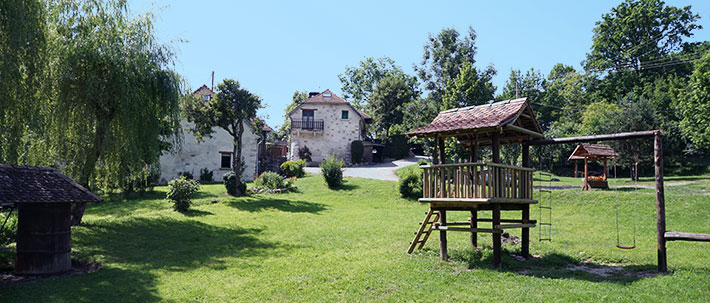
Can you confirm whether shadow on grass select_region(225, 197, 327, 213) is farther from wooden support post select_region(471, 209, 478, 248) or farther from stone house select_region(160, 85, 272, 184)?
stone house select_region(160, 85, 272, 184)

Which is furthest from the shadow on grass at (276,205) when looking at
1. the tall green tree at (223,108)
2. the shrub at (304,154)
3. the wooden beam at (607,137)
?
the shrub at (304,154)

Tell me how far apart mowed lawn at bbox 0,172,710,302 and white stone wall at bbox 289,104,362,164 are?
26624mm

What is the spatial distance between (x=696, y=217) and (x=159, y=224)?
62.0 ft

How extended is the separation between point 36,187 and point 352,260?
23.6 feet

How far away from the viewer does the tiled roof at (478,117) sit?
10.3m

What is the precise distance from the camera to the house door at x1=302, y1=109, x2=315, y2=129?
46.5 m

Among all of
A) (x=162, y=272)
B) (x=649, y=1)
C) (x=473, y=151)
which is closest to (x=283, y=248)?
(x=162, y=272)

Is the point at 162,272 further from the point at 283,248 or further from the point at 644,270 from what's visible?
the point at 644,270

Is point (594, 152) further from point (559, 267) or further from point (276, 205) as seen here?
A: point (276, 205)

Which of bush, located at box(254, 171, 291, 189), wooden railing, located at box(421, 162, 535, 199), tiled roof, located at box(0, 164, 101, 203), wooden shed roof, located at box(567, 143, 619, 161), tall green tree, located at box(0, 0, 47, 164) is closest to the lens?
tiled roof, located at box(0, 164, 101, 203)

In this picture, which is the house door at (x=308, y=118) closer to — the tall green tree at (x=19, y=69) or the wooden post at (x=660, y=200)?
the tall green tree at (x=19, y=69)

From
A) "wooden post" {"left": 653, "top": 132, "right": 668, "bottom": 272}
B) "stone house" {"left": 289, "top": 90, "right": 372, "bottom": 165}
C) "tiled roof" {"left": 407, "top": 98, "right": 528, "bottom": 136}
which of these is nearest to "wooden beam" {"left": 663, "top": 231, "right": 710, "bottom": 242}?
"wooden post" {"left": 653, "top": 132, "right": 668, "bottom": 272}

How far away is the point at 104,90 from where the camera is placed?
14.3 meters


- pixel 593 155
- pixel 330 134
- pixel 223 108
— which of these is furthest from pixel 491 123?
pixel 330 134
